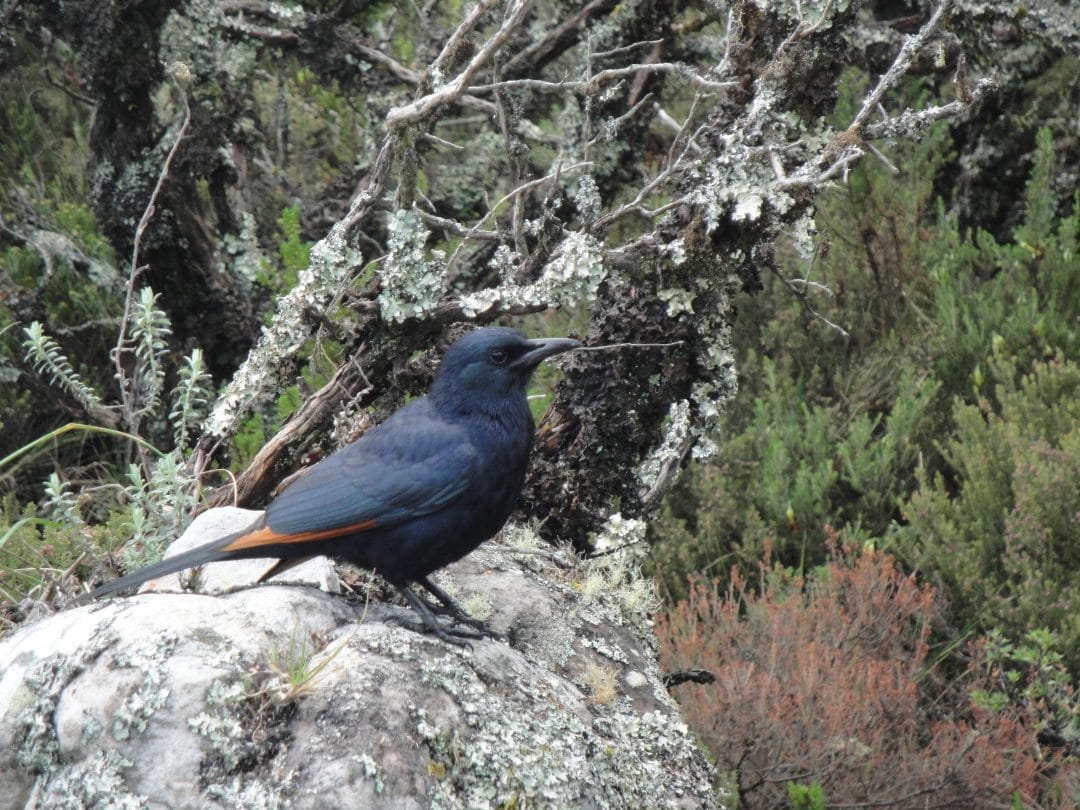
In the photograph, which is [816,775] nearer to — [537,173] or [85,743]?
[85,743]

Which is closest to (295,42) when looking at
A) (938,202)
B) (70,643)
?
(938,202)

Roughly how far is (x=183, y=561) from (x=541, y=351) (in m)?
1.07

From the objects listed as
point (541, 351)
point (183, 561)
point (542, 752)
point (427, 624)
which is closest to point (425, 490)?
point (427, 624)

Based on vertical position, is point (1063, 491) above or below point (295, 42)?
below

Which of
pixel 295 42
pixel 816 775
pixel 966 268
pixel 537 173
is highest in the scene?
pixel 295 42

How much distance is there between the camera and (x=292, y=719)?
7.70 ft

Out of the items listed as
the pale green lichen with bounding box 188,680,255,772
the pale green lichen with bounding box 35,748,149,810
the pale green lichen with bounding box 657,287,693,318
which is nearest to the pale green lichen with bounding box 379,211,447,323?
the pale green lichen with bounding box 657,287,693,318

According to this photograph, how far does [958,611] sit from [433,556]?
8.24ft

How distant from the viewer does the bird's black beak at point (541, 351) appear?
315 cm

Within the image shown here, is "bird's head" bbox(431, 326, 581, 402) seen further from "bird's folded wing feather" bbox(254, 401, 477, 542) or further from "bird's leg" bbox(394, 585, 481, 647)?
"bird's leg" bbox(394, 585, 481, 647)

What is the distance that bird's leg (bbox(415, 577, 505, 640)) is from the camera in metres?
3.04

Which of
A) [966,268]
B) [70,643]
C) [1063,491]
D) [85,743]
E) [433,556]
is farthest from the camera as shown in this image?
[966,268]

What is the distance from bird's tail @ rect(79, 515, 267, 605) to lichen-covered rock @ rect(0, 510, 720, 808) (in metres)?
0.08

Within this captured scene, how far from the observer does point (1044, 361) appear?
5301 millimetres
